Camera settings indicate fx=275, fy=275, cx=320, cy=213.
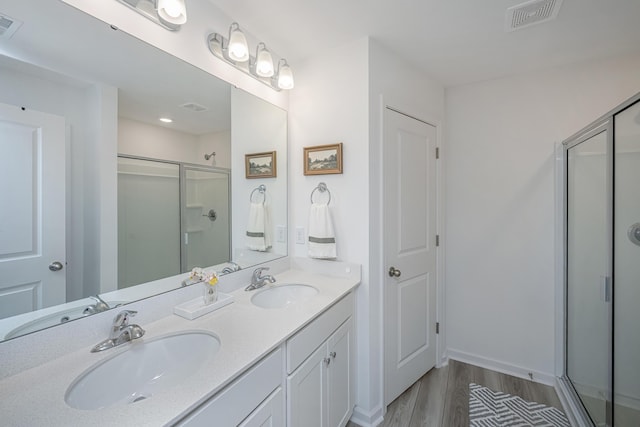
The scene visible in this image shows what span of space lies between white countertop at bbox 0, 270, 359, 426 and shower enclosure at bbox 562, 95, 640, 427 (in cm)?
152

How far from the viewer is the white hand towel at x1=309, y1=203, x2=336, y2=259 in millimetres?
1756

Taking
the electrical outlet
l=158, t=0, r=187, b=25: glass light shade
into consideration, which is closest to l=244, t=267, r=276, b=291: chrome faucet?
the electrical outlet

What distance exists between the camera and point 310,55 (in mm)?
1888

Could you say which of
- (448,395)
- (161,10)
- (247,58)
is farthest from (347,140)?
(448,395)

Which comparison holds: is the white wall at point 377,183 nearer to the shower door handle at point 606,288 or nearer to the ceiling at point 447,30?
the ceiling at point 447,30

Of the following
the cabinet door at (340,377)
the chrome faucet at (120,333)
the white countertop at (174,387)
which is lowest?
the cabinet door at (340,377)

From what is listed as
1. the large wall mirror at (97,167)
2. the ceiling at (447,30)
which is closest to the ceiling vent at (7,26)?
the large wall mirror at (97,167)

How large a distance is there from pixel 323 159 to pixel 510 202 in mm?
1585

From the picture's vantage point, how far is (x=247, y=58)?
4.96 ft

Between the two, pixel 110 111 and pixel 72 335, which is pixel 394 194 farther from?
pixel 72 335

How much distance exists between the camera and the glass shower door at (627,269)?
131 cm

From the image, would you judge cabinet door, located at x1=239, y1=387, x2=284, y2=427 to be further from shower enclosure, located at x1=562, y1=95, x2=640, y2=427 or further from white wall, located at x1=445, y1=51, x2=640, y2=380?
white wall, located at x1=445, y1=51, x2=640, y2=380

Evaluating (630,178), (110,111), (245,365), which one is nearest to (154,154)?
(110,111)

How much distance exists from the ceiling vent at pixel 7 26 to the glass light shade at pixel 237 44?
0.82 meters
